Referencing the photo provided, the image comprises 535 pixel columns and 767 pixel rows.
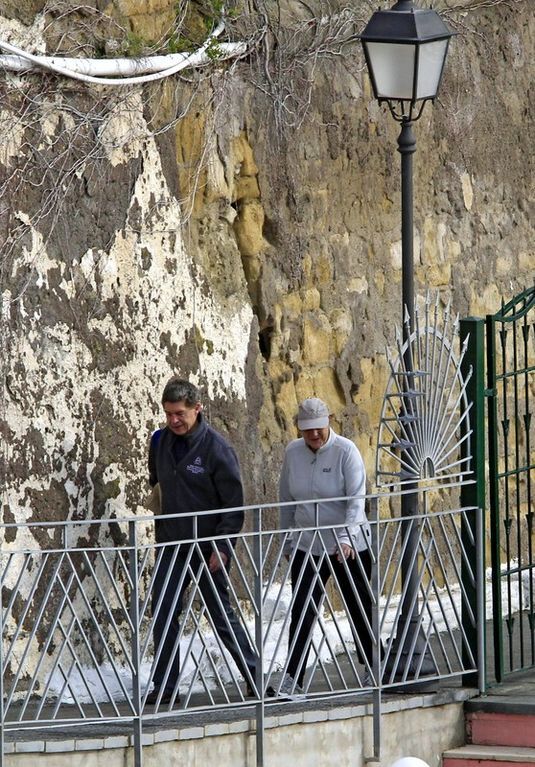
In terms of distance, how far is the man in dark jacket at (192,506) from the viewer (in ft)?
23.6

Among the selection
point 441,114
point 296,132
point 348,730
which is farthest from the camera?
point 441,114

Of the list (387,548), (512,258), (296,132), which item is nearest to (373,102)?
(296,132)

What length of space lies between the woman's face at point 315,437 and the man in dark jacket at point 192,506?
1.16ft

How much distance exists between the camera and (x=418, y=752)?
744 cm

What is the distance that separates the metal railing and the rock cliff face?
0.34m

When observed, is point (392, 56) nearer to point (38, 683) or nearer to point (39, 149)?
point (39, 149)

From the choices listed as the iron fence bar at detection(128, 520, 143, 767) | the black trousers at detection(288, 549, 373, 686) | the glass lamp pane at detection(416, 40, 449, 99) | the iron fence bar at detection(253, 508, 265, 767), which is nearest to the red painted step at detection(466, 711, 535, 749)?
the black trousers at detection(288, 549, 373, 686)

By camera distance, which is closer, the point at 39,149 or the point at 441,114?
the point at 39,149

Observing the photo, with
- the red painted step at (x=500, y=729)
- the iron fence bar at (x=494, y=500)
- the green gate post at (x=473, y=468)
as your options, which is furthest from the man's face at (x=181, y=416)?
the red painted step at (x=500, y=729)

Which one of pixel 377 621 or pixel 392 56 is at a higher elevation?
pixel 392 56

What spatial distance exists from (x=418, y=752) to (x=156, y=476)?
5.34 ft

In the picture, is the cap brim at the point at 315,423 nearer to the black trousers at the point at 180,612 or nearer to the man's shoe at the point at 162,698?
the black trousers at the point at 180,612

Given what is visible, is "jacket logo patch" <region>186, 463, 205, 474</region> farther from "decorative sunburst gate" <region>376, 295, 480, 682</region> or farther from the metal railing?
"decorative sunburst gate" <region>376, 295, 480, 682</region>

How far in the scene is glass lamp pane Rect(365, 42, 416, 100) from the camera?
7.39 metres
